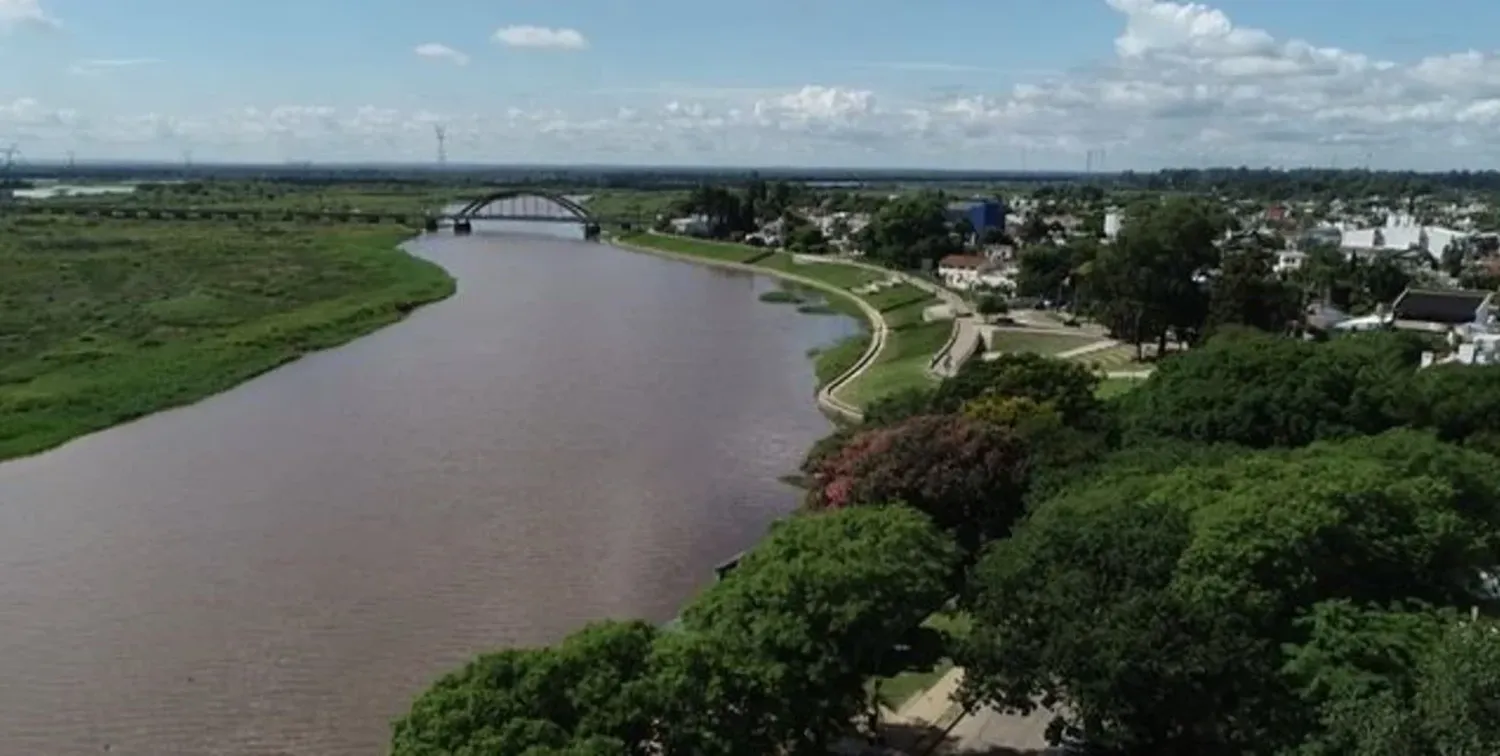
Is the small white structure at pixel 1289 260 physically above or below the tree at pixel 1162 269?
below

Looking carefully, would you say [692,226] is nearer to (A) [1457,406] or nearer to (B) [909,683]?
(A) [1457,406]

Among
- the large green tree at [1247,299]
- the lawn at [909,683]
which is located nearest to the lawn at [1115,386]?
the large green tree at [1247,299]

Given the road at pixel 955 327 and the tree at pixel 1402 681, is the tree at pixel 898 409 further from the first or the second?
the tree at pixel 1402 681

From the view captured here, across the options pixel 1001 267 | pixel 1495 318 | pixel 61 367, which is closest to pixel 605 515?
pixel 61 367

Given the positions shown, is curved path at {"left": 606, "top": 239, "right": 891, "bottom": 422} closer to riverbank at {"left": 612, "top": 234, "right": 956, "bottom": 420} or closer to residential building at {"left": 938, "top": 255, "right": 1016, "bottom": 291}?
riverbank at {"left": 612, "top": 234, "right": 956, "bottom": 420}

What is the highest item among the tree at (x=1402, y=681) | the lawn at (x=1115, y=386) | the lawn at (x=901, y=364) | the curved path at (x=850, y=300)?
the tree at (x=1402, y=681)
